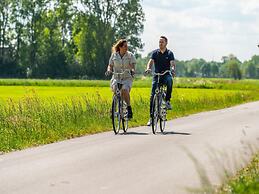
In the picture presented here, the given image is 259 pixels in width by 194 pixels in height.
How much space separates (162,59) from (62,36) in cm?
9979

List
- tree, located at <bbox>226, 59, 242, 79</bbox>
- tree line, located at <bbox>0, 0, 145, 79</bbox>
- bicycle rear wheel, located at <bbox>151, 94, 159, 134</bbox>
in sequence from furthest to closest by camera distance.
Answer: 1. tree, located at <bbox>226, 59, 242, 79</bbox>
2. tree line, located at <bbox>0, 0, 145, 79</bbox>
3. bicycle rear wheel, located at <bbox>151, 94, 159, 134</bbox>

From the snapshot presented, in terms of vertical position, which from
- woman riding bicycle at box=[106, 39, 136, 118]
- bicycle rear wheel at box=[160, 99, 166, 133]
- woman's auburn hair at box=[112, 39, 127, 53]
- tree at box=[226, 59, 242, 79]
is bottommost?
tree at box=[226, 59, 242, 79]

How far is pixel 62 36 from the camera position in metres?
114

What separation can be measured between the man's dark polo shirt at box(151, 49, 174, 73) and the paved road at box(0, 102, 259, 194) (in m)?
1.85

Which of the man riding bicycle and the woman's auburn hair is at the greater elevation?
the woman's auburn hair

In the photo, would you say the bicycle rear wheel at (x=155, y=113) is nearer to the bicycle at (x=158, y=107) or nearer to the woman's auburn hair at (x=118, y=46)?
the bicycle at (x=158, y=107)

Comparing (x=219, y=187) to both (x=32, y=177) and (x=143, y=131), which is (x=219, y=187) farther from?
(x=143, y=131)

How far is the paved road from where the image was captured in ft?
24.9

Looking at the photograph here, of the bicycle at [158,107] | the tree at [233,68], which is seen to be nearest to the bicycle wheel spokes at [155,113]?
the bicycle at [158,107]

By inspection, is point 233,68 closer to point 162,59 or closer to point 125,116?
point 162,59

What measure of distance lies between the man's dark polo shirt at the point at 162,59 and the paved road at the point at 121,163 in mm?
1848

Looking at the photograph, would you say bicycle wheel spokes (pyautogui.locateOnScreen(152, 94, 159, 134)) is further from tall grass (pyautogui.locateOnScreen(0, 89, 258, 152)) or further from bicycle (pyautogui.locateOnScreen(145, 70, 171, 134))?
tall grass (pyautogui.locateOnScreen(0, 89, 258, 152))

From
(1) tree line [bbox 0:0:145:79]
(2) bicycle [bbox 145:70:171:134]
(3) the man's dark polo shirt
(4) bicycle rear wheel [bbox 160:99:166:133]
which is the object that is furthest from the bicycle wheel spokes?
(1) tree line [bbox 0:0:145:79]

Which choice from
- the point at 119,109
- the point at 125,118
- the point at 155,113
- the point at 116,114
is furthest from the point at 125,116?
the point at 155,113
